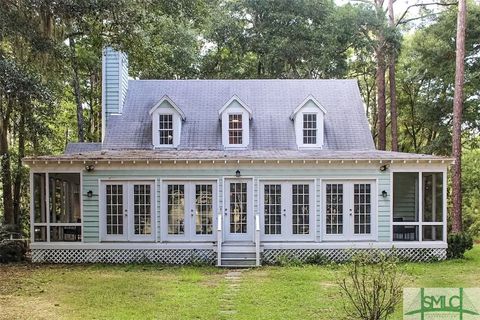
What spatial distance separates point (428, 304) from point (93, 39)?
8.17 metres

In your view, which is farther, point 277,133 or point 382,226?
point 277,133

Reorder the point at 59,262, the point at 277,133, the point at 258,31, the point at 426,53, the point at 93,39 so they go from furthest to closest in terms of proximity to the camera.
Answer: the point at 258,31, the point at 426,53, the point at 277,133, the point at 59,262, the point at 93,39

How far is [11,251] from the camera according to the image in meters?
15.9

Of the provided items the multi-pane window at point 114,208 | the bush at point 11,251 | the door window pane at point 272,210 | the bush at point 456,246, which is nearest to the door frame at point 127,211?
the multi-pane window at point 114,208

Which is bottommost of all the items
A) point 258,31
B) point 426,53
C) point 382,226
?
point 382,226

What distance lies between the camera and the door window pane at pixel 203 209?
15.9 metres

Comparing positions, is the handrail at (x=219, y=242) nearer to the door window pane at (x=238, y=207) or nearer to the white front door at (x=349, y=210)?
the door window pane at (x=238, y=207)

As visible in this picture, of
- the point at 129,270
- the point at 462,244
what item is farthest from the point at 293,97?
the point at 129,270

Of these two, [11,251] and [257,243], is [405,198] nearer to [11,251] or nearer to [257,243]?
[257,243]

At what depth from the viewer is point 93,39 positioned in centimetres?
1116

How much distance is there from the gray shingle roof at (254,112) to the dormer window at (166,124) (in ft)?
1.15

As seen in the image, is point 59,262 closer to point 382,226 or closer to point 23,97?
point 23,97

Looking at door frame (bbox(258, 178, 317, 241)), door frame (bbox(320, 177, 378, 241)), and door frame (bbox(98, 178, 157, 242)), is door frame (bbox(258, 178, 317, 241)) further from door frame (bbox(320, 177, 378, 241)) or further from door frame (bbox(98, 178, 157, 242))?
door frame (bbox(98, 178, 157, 242))

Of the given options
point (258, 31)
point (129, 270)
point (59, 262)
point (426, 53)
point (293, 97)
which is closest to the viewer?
point (129, 270)
